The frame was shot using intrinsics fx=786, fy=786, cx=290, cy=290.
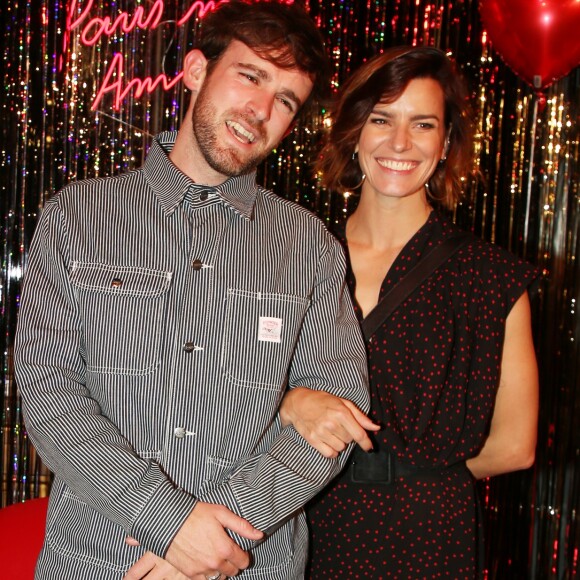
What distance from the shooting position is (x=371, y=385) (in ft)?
6.63

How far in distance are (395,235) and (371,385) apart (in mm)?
477

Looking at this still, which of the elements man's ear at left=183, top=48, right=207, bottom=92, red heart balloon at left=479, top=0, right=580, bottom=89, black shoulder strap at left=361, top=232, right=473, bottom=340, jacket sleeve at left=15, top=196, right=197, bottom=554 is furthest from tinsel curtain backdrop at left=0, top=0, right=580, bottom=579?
jacket sleeve at left=15, top=196, right=197, bottom=554

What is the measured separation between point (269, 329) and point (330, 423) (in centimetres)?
23

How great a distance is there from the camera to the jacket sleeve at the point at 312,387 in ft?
4.92

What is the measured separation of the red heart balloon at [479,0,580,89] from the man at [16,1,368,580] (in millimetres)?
1479

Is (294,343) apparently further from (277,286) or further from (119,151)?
(119,151)

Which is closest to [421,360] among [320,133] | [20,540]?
[20,540]

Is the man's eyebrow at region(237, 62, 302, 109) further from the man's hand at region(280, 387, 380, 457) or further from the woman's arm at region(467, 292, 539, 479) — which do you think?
the woman's arm at region(467, 292, 539, 479)

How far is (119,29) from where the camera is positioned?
3508mm

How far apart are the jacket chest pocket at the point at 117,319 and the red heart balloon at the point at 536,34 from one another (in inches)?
79.3

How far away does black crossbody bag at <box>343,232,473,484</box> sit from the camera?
2.01 m

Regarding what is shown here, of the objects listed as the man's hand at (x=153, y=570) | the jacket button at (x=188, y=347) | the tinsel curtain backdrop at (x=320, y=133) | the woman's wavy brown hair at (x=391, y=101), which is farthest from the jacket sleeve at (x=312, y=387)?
the tinsel curtain backdrop at (x=320, y=133)

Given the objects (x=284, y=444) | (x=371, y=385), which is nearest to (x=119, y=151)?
(x=371, y=385)

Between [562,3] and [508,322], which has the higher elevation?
[562,3]
